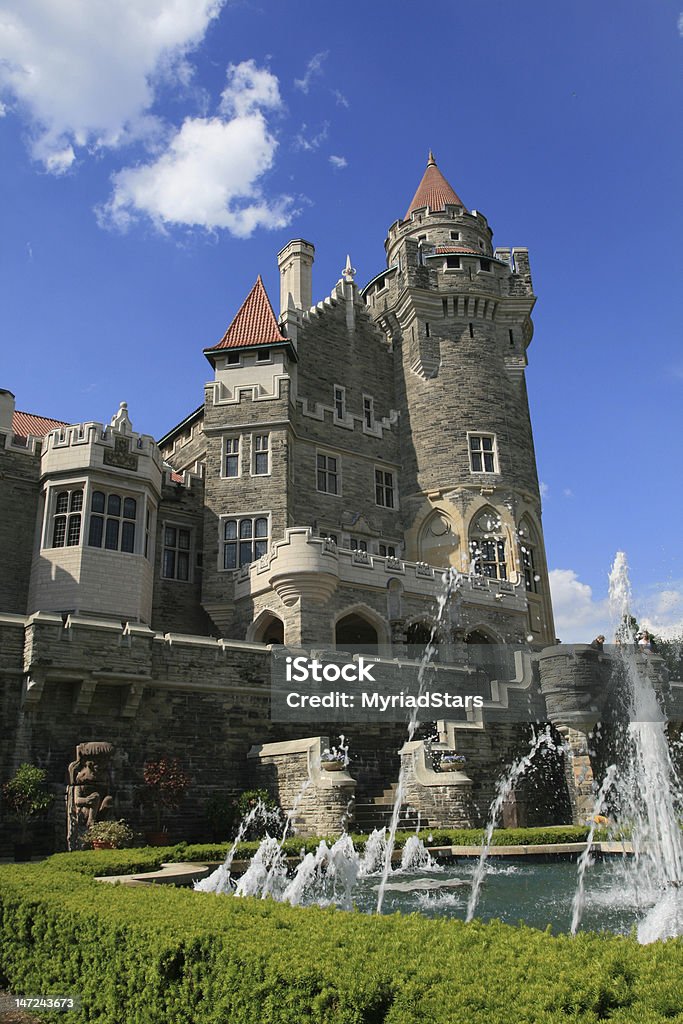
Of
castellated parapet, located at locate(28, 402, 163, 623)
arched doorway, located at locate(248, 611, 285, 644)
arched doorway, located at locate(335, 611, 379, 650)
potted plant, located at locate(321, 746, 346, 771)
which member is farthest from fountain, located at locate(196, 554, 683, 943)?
castellated parapet, located at locate(28, 402, 163, 623)

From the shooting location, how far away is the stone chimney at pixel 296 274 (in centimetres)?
3878

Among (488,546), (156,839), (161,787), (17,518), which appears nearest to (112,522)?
(17,518)

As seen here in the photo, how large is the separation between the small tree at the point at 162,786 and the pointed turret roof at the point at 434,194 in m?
35.3

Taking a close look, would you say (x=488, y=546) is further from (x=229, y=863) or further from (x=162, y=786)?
(x=229, y=863)

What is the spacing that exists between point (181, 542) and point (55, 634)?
1257 centimetres

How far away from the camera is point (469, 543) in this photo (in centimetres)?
3369

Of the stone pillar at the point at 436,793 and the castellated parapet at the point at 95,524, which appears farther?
the castellated parapet at the point at 95,524

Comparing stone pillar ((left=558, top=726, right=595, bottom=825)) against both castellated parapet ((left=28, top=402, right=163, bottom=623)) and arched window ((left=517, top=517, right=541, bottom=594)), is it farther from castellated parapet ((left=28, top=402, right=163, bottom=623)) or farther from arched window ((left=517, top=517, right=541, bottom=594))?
castellated parapet ((left=28, top=402, right=163, bottom=623))

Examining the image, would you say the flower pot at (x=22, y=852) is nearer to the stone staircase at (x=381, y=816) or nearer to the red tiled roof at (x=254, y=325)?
the stone staircase at (x=381, y=816)

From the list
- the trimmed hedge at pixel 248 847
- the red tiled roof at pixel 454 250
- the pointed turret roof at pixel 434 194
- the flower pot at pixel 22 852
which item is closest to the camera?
the trimmed hedge at pixel 248 847

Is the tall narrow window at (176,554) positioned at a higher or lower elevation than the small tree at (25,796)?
higher

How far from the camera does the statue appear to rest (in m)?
16.1

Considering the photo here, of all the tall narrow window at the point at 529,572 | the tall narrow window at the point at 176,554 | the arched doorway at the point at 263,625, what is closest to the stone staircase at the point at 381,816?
the arched doorway at the point at 263,625

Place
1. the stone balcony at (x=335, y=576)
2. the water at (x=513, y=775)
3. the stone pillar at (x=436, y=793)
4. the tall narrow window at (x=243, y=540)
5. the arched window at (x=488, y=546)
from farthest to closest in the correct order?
the arched window at (x=488, y=546)
the tall narrow window at (x=243, y=540)
the stone balcony at (x=335, y=576)
the water at (x=513, y=775)
the stone pillar at (x=436, y=793)
